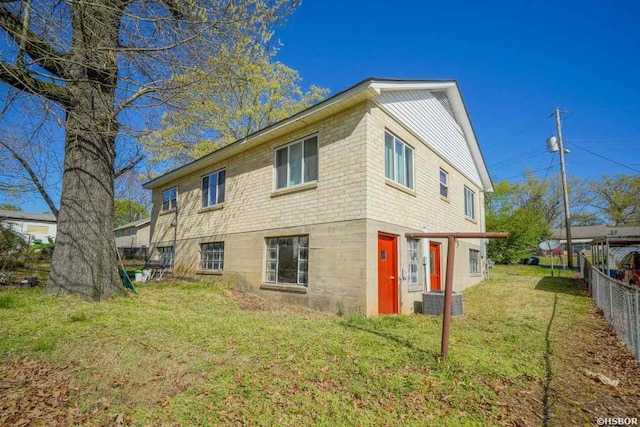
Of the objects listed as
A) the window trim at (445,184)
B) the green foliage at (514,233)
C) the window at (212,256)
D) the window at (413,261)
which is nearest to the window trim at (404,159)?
the window at (413,261)

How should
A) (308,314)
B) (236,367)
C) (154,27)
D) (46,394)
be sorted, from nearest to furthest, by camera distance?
(46,394), (236,367), (154,27), (308,314)

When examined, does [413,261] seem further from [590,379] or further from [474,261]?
[474,261]

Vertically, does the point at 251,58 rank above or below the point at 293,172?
above

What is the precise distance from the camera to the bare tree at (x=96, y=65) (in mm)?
5340

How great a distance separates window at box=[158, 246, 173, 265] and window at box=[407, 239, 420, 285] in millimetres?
11622

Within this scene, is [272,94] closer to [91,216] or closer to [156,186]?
[156,186]

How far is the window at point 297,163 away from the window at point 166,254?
8479mm

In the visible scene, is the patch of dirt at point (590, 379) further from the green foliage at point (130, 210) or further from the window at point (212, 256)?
the green foliage at point (130, 210)

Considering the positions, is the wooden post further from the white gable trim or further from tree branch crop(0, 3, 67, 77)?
tree branch crop(0, 3, 67, 77)

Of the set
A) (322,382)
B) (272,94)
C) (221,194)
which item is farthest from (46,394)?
(272,94)

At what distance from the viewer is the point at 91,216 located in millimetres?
8125

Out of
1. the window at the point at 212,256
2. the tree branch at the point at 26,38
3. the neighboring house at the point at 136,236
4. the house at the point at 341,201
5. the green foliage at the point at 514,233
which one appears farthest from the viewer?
the neighboring house at the point at 136,236

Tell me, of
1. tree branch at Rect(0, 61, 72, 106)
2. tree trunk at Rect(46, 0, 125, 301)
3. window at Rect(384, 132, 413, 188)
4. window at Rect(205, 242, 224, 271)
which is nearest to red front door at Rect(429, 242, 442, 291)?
window at Rect(384, 132, 413, 188)

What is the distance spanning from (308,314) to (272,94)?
20.1 m
